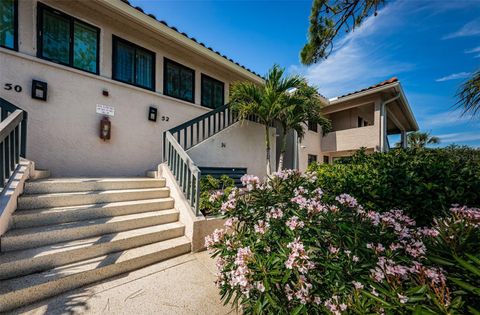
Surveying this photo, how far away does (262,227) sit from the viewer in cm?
206

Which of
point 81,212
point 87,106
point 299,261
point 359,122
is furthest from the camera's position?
point 359,122

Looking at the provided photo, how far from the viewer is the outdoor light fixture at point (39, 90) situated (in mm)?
4238

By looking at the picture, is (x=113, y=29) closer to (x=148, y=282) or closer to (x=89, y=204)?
(x=89, y=204)

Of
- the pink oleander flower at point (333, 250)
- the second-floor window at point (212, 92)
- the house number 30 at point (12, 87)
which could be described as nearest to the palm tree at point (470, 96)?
the pink oleander flower at point (333, 250)

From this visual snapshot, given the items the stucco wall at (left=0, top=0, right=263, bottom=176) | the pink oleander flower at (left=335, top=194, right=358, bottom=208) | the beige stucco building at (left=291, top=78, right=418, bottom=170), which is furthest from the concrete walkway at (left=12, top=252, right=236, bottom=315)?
the beige stucco building at (left=291, top=78, right=418, bottom=170)

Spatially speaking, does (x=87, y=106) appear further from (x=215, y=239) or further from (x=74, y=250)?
(x=215, y=239)

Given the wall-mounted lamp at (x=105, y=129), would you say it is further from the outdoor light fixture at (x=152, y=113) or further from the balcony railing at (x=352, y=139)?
the balcony railing at (x=352, y=139)

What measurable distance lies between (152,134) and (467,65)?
732cm

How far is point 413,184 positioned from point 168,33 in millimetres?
6415

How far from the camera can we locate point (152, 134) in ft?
19.7

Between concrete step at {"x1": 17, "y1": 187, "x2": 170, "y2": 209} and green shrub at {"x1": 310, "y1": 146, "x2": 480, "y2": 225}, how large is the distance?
347 centimetres

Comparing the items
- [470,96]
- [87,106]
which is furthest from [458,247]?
Answer: [87,106]

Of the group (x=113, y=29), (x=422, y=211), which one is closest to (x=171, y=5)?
(x=113, y=29)

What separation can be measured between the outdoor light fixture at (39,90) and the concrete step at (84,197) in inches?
92.3
